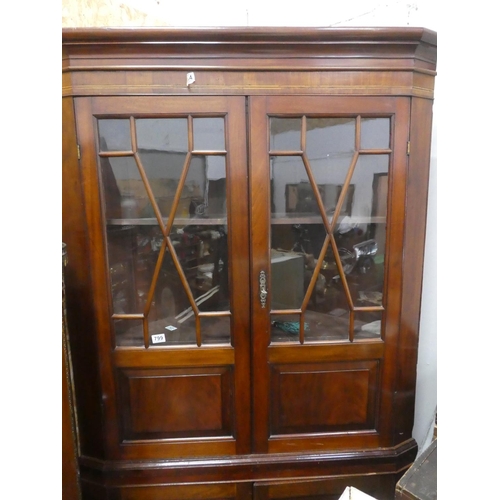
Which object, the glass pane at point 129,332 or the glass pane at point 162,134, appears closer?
the glass pane at point 162,134

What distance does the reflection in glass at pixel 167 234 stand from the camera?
112 centimetres

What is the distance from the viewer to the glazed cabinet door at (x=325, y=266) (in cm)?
112

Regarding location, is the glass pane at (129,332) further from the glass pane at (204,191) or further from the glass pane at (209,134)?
the glass pane at (209,134)

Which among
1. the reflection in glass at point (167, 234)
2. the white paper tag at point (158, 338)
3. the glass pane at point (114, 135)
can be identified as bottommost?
the white paper tag at point (158, 338)

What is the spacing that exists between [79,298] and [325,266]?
2.70 feet

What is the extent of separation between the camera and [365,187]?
118 centimetres

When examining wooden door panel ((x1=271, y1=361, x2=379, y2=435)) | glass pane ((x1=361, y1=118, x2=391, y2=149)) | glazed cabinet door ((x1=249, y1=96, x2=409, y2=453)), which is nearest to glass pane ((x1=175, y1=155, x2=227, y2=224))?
glazed cabinet door ((x1=249, y1=96, x2=409, y2=453))

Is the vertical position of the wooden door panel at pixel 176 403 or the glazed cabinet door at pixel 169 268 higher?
the glazed cabinet door at pixel 169 268

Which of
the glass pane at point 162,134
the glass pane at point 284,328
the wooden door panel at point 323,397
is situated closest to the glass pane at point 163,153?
the glass pane at point 162,134

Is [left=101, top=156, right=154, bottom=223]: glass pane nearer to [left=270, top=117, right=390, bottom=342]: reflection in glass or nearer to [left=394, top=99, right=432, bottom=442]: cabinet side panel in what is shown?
[left=270, top=117, right=390, bottom=342]: reflection in glass

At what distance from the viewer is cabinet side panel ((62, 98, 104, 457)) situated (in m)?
1.10

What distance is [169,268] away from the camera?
1.21 meters
